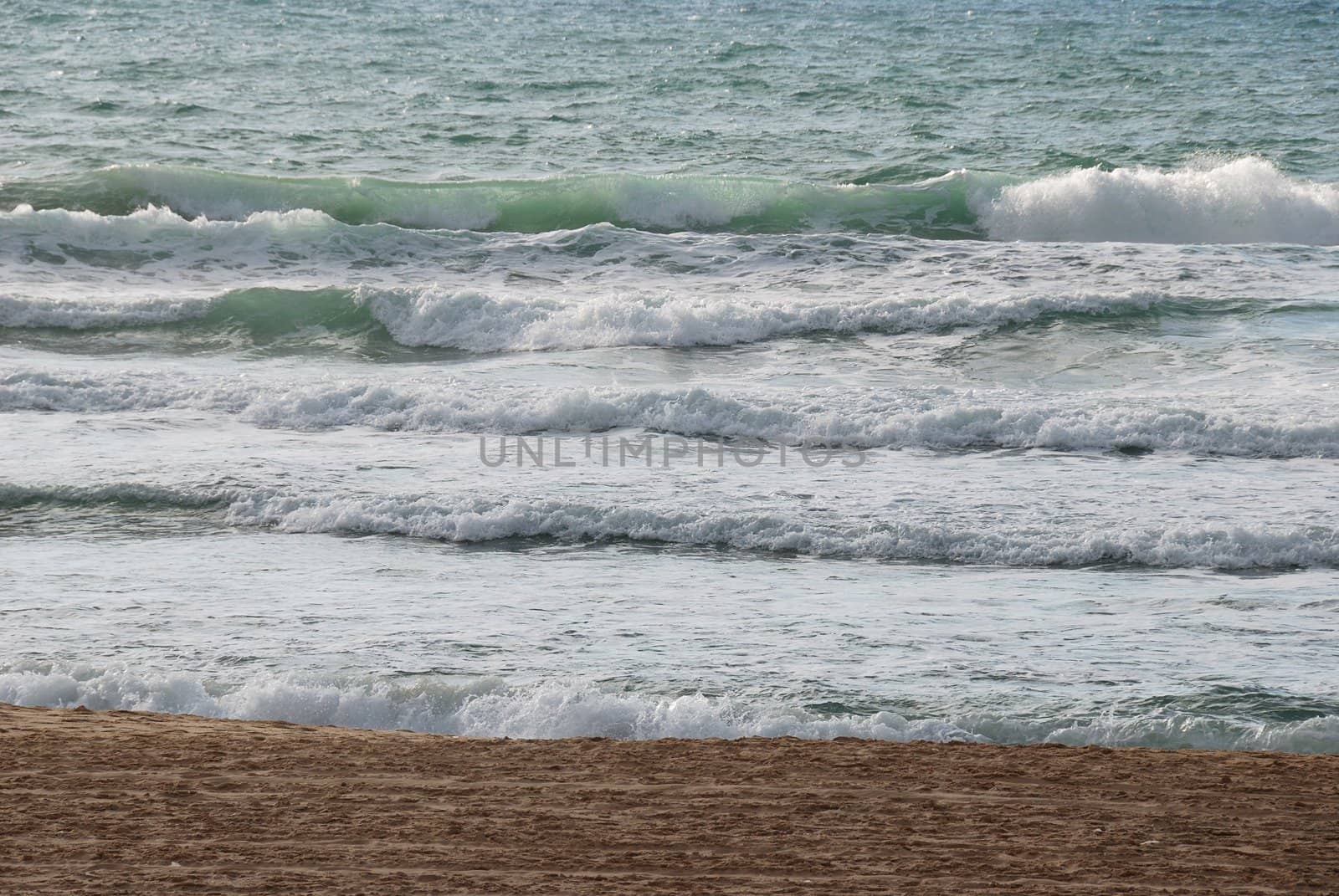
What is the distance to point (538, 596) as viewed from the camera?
6590 mm

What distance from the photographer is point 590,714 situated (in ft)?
17.0

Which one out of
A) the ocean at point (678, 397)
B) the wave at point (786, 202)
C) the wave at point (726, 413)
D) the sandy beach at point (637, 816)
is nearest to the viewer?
the sandy beach at point (637, 816)

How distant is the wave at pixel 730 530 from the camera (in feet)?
23.1

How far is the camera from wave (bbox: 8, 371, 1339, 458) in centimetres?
908

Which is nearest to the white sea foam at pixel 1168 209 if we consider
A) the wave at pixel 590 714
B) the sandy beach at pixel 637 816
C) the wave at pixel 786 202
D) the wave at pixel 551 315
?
the wave at pixel 786 202

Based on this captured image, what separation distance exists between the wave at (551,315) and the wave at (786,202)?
12.1 ft

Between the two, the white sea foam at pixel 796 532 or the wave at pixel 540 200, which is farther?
the wave at pixel 540 200

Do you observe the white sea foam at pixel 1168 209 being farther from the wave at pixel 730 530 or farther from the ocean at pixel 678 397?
the wave at pixel 730 530

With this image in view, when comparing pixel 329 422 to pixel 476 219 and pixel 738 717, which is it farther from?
pixel 476 219

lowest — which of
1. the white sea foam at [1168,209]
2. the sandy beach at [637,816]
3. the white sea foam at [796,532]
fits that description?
the white sea foam at [796,532]

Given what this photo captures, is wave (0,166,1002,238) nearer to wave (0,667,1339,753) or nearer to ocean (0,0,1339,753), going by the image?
ocean (0,0,1339,753)

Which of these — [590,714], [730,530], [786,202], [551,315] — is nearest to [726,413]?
[730,530]

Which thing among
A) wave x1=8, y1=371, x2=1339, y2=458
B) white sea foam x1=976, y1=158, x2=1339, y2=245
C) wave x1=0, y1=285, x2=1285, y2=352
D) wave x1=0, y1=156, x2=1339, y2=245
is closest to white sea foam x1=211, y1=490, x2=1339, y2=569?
wave x1=8, y1=371, x2=1339, y2=458

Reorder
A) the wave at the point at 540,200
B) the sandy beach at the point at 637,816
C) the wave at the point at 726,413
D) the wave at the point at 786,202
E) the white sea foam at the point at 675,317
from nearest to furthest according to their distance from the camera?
the sandy beach at the point at 637,816
the wave at the point at 726,413
the white sea foam at the point at 675,317
the wave at the point at 786,202
the wave at the point at 540,200
